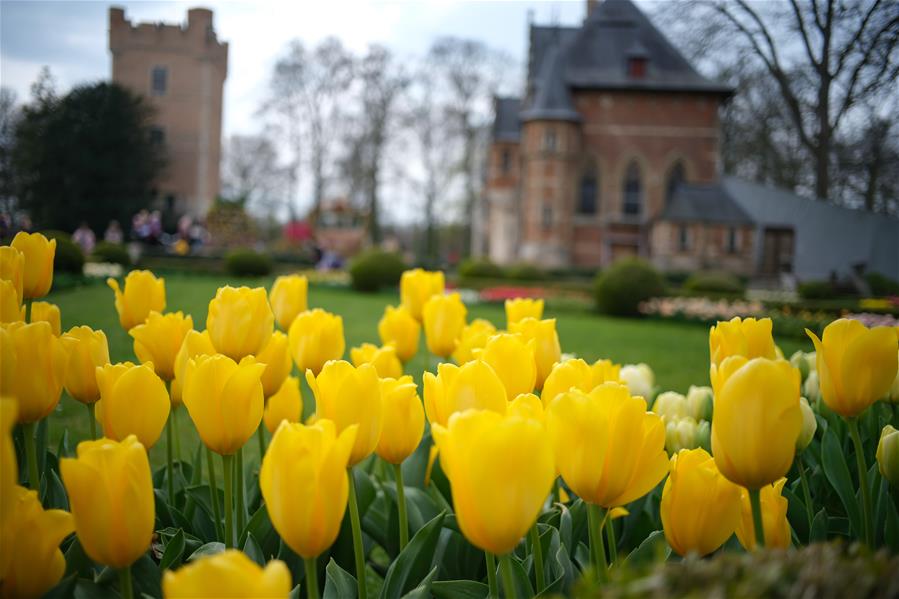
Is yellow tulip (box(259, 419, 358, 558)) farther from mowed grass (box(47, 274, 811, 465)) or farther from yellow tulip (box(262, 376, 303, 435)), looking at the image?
mowed grass (box(47, 274, 811, 465))

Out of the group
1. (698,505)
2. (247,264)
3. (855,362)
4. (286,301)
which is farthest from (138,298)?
(247,264)

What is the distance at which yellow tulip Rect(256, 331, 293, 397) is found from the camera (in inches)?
58.1

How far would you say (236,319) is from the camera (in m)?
1.38

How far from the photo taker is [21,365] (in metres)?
0.99

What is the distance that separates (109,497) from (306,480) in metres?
0.24

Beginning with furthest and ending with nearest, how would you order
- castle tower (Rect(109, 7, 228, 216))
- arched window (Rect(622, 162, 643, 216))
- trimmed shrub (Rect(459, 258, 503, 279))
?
arched window (Rect(622, 162, 643, 216)) → trimmed shrub (Rect(459, 258, 503, 279)) → castle tower (Rect(109, 7, 228, 216))

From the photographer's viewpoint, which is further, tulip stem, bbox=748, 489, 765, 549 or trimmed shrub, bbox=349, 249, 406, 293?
trimmed shrub, bbox=349, 249, 406, 293

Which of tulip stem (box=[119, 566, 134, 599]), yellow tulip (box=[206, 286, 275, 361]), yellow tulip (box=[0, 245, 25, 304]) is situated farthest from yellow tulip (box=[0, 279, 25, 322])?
tulip stem (box=[119, 566, 134, 599])

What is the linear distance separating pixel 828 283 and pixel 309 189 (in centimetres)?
2291

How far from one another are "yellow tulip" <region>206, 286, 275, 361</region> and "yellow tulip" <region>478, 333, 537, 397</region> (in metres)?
0.48

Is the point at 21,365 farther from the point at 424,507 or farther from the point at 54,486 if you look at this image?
the point at 424,507

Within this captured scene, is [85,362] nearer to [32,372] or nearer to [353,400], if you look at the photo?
[32,372]

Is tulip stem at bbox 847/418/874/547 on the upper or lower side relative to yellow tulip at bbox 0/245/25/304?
lower

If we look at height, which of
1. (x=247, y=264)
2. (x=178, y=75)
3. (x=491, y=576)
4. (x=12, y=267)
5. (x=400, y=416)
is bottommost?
(x=491, y=576)
